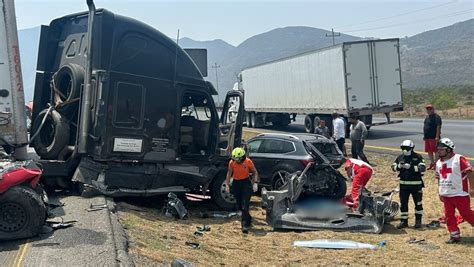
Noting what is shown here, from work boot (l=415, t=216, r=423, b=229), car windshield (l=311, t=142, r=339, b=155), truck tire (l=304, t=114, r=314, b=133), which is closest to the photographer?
work boot (l=415, t=216, r=423, b=229)

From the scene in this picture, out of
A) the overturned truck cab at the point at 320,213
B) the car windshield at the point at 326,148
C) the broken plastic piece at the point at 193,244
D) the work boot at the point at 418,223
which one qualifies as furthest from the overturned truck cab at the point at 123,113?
the work boot at the point at 418,223

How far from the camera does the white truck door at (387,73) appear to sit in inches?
870

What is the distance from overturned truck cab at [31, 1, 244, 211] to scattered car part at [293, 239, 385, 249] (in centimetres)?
262

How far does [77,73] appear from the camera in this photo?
9.24 metres

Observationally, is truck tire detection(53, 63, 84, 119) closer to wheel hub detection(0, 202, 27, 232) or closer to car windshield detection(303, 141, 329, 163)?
wheel hub detection(0, 202, 27, 232)

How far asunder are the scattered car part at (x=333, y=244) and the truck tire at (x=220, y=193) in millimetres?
2430

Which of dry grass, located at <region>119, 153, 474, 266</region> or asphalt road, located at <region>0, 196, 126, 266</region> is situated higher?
asphalt road, located at <region>0, 196, 126, 266</region>

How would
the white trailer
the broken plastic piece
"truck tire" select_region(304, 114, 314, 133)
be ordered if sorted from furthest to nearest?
"truck tire" select_region(304, 114, 314, 133) → the white trailer → the broken plastic piece

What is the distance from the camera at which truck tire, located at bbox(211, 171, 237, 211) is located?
10281 millimetres

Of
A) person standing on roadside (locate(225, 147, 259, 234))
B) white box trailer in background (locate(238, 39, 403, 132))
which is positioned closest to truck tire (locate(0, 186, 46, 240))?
person standing on roadside (locate(225, 147, 259, 234))

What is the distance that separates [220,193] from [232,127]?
1.29 metres

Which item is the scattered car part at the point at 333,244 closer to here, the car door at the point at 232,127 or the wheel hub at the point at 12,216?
the car door at the point at 232,127

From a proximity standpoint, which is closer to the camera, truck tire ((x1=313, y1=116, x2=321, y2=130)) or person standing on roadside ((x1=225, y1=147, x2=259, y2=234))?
person standing on roadside ((x1=225, y1=147, x2=259, y2=234))

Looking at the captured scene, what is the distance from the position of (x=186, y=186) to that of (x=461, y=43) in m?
176
